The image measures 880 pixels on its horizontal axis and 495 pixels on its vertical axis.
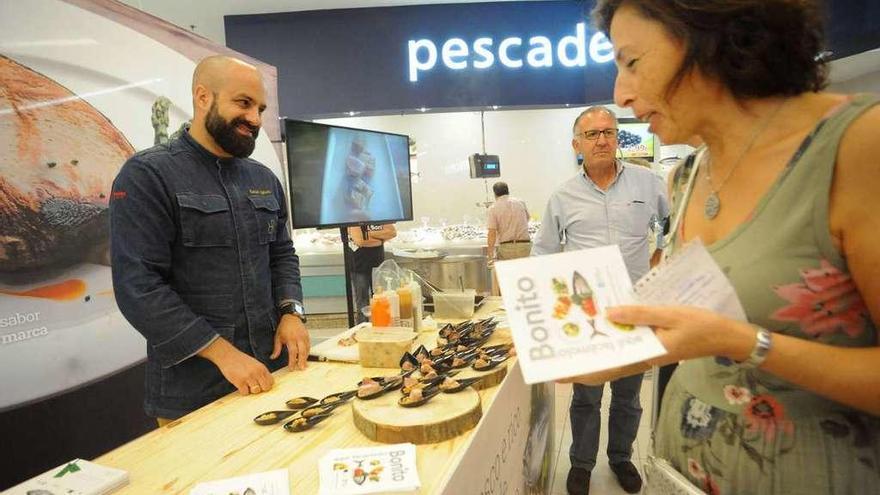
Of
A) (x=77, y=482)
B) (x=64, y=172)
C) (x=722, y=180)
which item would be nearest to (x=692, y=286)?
(x=722, y=180)

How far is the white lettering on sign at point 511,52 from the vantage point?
5.73 m

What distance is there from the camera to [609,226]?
2.74 metres

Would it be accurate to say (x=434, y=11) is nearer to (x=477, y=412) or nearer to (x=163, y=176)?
(x=163, y=176)

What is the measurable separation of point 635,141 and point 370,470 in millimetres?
6594

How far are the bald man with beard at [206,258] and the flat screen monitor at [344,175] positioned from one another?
0.98ft

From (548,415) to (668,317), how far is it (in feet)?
6.41

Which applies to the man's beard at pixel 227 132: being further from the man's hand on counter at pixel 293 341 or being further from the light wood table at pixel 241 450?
the light wood table at pixel 241 450

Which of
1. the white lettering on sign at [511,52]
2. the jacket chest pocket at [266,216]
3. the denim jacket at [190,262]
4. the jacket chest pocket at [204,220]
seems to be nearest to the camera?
the denim jacket at [190,262]

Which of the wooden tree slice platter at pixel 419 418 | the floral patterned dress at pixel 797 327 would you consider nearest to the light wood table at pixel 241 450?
the wooden tree slice platter at pixel 419 418

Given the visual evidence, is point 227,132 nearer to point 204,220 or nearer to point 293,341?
point 204,220

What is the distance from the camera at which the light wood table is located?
1.08m

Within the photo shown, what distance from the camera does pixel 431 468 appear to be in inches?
42.4

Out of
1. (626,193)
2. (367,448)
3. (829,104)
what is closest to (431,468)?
(367,448)

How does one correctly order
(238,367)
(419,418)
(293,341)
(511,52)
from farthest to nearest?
(511,52) → (293,341) → (238,367) → (419,418)
